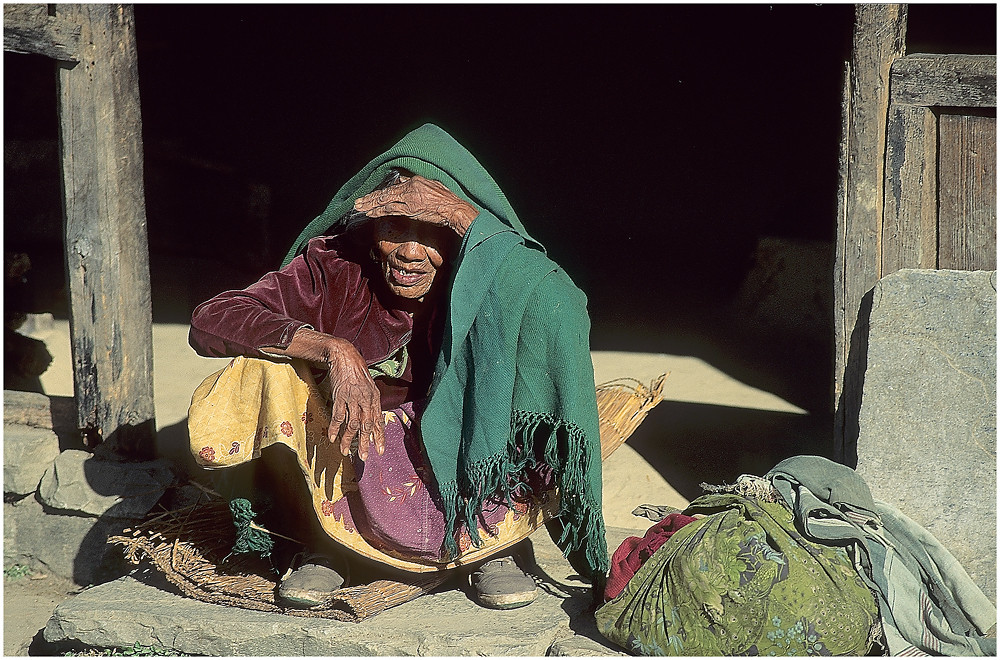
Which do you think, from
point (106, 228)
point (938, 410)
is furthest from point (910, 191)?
point (106, 228)

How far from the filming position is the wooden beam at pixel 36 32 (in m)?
3.86

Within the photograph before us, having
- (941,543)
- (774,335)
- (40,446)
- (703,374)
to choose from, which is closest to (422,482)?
(941,543)

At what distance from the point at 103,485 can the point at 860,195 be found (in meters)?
3.29

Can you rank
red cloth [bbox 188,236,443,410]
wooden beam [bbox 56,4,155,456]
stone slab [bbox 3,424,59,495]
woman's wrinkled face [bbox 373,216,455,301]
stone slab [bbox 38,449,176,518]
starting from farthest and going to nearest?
stone slab [bbox 3,424,59,495], stone slab [bbox 38,449,176,518], wooden beam [bbox 56,4,155,456], red cloth [bbox 188,236,443,410], woman's wrinkled face [bbox 373,216,455,301]

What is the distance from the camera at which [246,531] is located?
10.5 ft

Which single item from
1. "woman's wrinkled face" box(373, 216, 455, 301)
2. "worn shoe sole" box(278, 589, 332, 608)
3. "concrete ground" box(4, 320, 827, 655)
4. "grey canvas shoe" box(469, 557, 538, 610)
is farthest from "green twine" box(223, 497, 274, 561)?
"concrete ground" box(4, 320, 827, 655)

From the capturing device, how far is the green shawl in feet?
9.88

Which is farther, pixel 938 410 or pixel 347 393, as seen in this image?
pixel 938 410

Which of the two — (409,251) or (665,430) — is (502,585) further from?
(665,430)

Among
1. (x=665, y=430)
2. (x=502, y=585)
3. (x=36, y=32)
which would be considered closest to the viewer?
(x=502, y=585)

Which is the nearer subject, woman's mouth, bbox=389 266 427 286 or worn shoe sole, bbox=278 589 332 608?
worn shoe sole, bbox=278 589 332 608

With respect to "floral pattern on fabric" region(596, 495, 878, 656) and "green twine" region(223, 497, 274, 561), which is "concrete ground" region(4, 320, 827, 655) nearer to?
"floral pattern on fabric" region(596, 495, 878, 656)

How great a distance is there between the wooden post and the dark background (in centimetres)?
283

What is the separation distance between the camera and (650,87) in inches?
289
